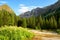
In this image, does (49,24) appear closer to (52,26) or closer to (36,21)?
(52,26)

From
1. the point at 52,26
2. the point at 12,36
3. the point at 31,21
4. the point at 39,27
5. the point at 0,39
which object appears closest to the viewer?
the point at 0,39

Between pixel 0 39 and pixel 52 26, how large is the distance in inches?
3562

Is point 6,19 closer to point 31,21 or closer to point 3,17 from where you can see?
point 3,17

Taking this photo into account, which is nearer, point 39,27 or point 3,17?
point 3,17

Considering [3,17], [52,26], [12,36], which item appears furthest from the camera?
[52,26]

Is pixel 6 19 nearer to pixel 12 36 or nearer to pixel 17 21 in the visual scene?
pixel 17 21

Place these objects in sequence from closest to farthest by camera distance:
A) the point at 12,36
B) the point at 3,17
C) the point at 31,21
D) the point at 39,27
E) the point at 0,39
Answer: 1. the point at 0,39
2. the point at 12,36
3. the point at 3,17
4. the point at 39,27
5. the point at 31,21

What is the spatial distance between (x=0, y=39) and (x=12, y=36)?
274 cm

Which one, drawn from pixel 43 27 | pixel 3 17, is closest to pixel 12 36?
pixel 3 17

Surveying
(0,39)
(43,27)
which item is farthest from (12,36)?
(43,27)

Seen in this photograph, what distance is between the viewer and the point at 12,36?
18906mm

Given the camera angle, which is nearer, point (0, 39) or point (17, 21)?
point (0, 39)

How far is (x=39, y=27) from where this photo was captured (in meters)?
113

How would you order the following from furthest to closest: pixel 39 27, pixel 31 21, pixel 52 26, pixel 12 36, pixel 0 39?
pixel 31 21, pixel 39 27, pixel 52 26, pixel 12 36, pixel 0 39
